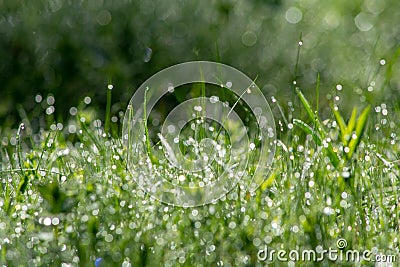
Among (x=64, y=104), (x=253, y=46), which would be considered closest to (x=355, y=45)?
(x=253, y=46)
